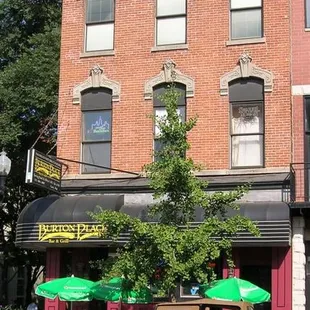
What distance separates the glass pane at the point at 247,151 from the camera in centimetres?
1791

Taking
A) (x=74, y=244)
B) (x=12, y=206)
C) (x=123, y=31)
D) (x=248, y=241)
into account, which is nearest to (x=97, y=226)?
(x=74, y=244)

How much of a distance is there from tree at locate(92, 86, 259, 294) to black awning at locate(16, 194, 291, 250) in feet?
8.14

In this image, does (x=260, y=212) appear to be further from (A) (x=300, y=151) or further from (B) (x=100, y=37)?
(B) (x=100, y=37)

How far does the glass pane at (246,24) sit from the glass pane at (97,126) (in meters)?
4.22

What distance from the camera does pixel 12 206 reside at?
88.6 feet

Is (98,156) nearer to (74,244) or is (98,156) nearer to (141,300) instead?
(74,244)

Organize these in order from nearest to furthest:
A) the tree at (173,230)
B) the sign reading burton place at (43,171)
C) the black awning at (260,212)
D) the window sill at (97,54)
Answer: the tree at (173,230), the black awning at (260,212), the sign reading burton place at (43,171), the window sill at (97,54)

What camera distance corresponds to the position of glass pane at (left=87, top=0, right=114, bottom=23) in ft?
65.3

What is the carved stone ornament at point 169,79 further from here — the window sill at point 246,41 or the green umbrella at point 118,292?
the green umbrella at point 118,292

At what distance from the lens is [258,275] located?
17.5 m

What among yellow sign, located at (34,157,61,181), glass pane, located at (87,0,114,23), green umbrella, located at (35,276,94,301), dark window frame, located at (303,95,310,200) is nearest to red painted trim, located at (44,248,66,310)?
yellow sign, located at (34,157,61,181)

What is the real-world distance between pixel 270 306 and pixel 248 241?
2.00 metres

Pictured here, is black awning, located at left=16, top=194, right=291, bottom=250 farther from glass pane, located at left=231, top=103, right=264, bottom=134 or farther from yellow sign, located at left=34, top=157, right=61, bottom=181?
glass pane, located at left=231, top=103, right=264, bottom=134

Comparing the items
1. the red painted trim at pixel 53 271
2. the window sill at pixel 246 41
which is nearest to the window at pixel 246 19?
the window sill at pixel 246 41
